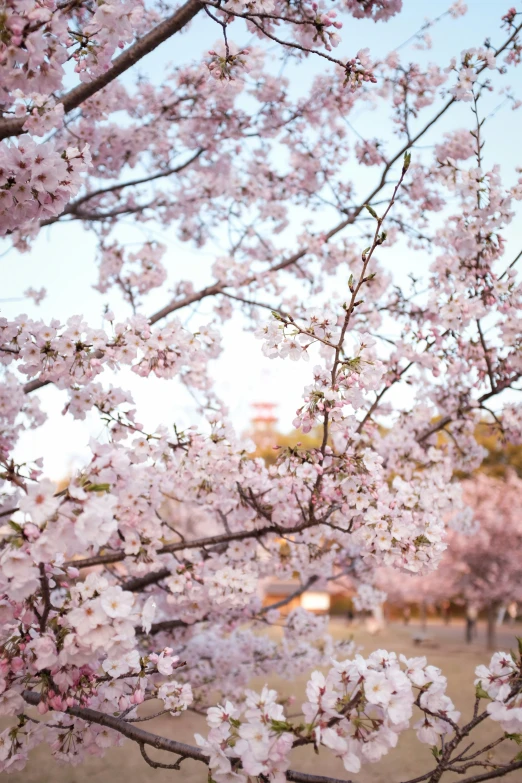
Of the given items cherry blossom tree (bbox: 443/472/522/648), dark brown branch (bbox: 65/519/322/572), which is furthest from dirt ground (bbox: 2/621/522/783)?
cherry blossom tree (bbox: 443/472/522/648)

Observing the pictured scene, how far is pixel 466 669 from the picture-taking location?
1186 centimetres

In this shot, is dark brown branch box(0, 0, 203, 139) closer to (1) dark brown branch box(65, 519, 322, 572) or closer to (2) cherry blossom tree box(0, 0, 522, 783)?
(2) cherry blossom tree box(0, 0, 522, 783)

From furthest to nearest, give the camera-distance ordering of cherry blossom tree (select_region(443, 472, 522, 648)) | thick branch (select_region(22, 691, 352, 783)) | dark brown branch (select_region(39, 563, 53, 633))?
cherry blossom tree (select_region(443, 472, 522, 648)), thick branch (select_region(22, 691, 352, 783)), dark brown branch (select_region(39, 563, 53, 633))

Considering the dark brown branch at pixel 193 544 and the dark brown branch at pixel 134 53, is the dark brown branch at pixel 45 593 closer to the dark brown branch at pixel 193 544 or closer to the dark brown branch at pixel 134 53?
the dark brown branch at pixel 193 544

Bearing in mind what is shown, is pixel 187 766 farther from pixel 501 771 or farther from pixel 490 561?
pixel 490 561

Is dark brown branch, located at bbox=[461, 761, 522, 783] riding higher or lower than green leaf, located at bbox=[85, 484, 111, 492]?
lower

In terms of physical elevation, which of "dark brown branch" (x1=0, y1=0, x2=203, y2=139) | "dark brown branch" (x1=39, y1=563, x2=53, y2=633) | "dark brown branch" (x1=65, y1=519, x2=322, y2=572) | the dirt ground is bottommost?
the dirt ground

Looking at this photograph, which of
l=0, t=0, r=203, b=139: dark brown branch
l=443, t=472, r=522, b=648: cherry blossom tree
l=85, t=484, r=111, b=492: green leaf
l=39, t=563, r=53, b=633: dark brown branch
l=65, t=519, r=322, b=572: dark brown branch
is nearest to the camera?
l=85, t=484, r=111, b=492: green leaf

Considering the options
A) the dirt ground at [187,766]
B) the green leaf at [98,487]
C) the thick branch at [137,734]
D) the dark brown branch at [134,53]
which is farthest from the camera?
the dirt ground at [187,766]

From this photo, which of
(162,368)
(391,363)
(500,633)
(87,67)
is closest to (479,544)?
(500,633)

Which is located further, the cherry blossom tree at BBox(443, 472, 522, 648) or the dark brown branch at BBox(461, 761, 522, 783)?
the cherry blossom tree at BBox(443, 472, 522, 648)

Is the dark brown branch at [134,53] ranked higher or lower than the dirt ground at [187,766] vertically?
higher

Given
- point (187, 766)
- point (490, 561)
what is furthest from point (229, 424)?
point (490, 561)

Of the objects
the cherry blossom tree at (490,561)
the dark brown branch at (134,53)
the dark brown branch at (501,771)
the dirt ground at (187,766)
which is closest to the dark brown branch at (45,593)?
the dark brown branch at (501,771)
